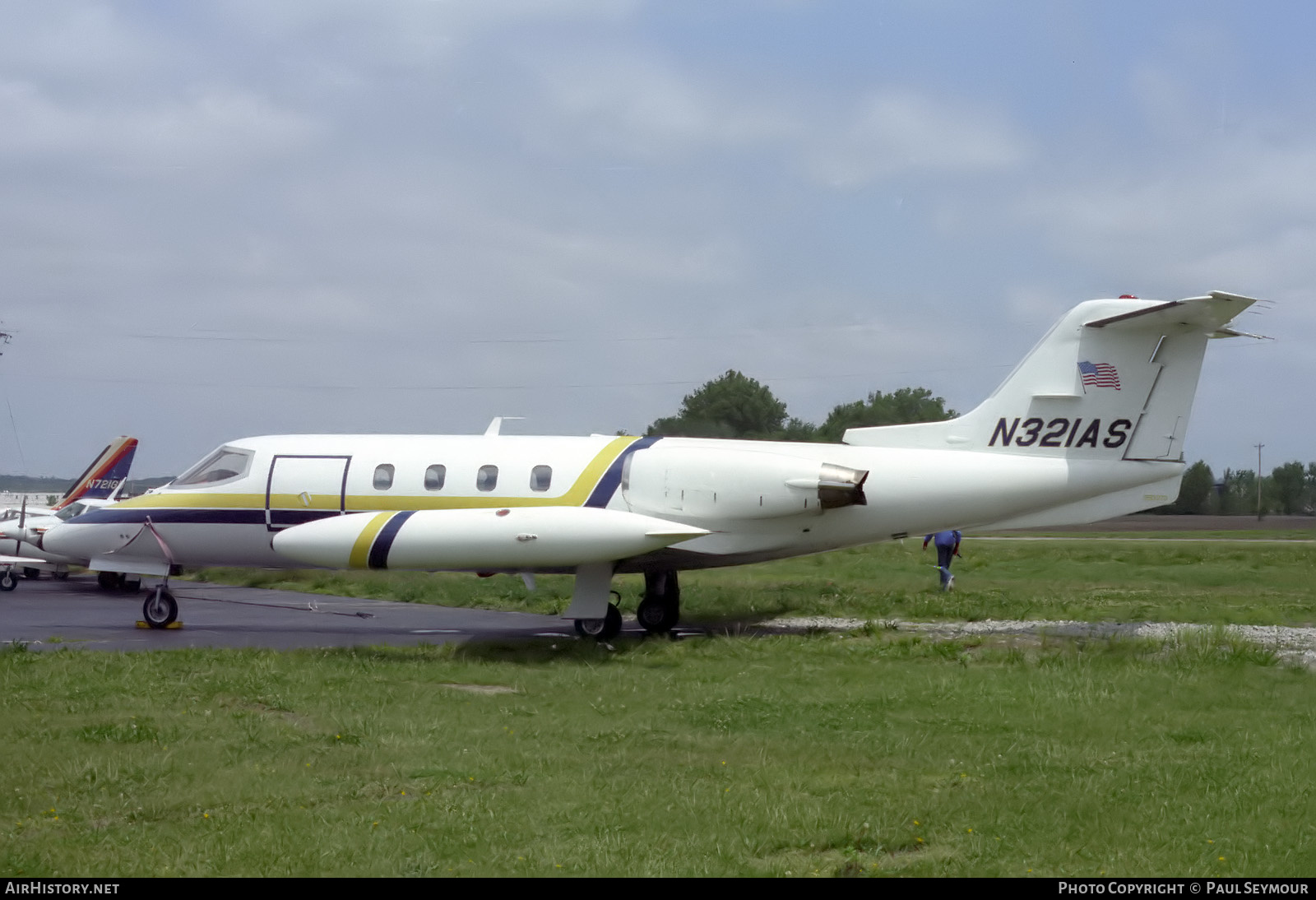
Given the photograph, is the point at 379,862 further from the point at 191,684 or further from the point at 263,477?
the point at 263,477

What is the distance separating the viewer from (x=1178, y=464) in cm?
1608

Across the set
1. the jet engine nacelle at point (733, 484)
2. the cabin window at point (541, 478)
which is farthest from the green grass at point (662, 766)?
the cabin window at point (541, 478)

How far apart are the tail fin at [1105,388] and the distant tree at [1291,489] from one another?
7137cm

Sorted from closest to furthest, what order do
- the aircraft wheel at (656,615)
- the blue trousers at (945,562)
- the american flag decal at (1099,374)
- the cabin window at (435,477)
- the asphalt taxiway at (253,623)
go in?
the american flag decal at (1099,374), the asphalt taxiway at (253,623), the cabin window at (435,477), the aircraft wheel at (656,615), the blue trousers at (945,562)

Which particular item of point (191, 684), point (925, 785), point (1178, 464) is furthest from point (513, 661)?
point (1178, 464)

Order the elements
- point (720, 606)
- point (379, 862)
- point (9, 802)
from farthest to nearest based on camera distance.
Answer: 1. point (720, 606)
2. point (9, 802)
3. point (379, 862)

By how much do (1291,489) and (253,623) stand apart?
7934 cm

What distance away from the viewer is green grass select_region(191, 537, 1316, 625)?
1947 cm

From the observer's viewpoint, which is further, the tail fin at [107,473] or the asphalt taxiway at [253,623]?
the tail fin at [107,473]

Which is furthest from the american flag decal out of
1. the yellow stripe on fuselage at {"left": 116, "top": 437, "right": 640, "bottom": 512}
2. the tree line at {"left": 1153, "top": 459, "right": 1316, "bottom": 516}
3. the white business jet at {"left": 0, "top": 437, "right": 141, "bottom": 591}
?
the tree line at {"left": 1153, "top": 459, "right": 1316, "bottom": 516}

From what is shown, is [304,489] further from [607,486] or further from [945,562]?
[945,562]

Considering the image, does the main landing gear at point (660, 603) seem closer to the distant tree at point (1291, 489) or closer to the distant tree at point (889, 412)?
the distant tree at point (889, 412)

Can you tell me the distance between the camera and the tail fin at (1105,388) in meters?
15.7

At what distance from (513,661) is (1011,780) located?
786 centimetres
